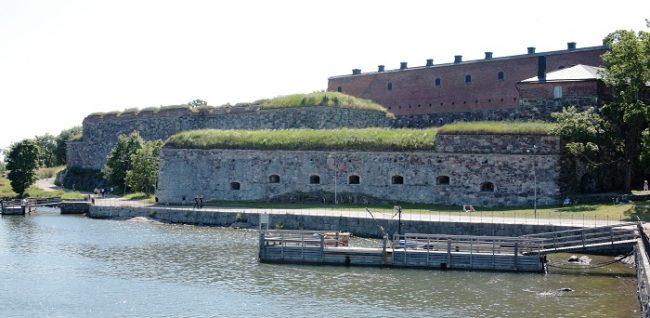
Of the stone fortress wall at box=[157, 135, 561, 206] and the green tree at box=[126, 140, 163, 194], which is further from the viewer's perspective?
the green tree at box=[126, 140, 163, 194]

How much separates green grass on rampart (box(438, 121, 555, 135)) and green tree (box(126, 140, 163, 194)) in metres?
18.0

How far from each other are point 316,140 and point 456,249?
14.7 meters

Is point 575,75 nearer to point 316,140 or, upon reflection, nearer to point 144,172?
point 316,140

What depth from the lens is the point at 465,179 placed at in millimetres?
33219

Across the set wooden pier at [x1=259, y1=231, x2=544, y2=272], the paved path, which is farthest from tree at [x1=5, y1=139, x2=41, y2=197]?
wooden pier at [x1=259, y1=231, x2=544, y2=272]

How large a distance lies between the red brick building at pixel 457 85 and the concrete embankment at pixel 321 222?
55.2 feet

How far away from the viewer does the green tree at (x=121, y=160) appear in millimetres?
49438

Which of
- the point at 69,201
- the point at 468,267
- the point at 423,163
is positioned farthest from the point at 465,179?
the point at 69,201

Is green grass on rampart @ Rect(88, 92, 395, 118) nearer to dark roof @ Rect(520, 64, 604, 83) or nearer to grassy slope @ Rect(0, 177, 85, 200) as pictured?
dark roof @ Rect(520, 64, 604, 83)

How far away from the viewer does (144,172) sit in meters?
44.7

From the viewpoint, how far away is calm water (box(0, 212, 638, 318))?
18.0m

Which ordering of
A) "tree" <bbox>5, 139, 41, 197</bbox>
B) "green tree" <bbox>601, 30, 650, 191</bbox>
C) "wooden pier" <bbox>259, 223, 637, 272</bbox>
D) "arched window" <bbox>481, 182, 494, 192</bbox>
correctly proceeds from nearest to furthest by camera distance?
"wooden pier" <bbox>259, 223, 637, 272</bbox>
"green tree" <bbox>601, 30, 650, 191</bbox>
"arched window" <bbox>481, 182, 494, 192</bbox>
"tree" <bbox>5, 139, 41, 197</bbox>

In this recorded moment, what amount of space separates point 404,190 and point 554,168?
6.36 m

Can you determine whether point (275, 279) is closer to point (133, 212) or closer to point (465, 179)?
point (465, 179)
